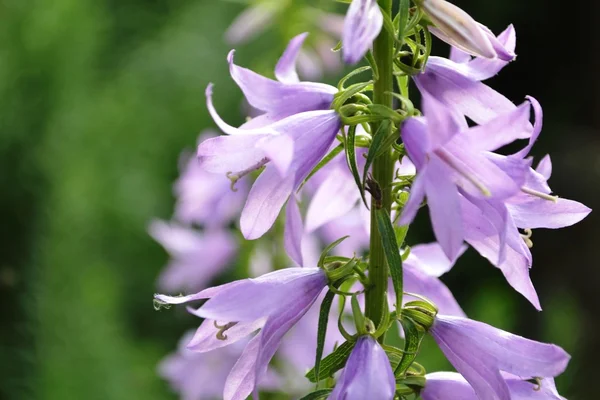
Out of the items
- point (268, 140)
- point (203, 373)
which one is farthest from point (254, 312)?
point (203, 373)

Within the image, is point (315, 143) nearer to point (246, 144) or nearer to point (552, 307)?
point (246, 144)

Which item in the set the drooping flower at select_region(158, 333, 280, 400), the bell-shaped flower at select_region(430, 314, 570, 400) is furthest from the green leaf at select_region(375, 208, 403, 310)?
the drooping flower at select_region(158, 333, 280, 400)

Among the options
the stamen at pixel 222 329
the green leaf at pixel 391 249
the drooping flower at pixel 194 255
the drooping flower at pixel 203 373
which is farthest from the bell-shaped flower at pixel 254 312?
the drooping flower at pixel 194 255

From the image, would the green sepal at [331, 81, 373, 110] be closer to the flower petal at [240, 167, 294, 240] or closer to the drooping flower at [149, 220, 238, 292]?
the flower petal at [240, 167, 294, 240]

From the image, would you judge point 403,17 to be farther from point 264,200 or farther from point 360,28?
point 264,200

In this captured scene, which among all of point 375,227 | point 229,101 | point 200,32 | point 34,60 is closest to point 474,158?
point 375,227
